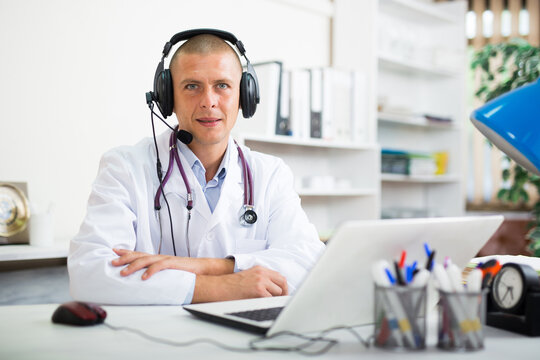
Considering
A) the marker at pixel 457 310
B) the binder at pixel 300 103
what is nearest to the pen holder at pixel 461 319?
the marker at pixel 457 310

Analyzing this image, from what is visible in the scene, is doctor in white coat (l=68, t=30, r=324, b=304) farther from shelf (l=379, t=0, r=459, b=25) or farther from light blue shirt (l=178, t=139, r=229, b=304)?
shelf (l=379, t=0, r=459, b=25)

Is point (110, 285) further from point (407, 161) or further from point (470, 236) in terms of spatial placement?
point (407, 161)

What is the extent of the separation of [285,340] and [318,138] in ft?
7.28

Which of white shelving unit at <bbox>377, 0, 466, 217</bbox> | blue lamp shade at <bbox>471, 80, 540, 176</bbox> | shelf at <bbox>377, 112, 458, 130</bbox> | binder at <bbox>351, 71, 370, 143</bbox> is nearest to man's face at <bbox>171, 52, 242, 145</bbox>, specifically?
blue lamp shade at <bbox>471, 80, 540, 176</bbox>

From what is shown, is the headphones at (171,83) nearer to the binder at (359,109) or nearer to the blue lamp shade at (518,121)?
the blue lamp shade at (518,121)

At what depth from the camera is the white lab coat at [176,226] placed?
125cm

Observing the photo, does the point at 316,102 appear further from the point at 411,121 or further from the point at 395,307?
the point at 395,307

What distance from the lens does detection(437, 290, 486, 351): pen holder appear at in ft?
2.61

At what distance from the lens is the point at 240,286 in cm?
126

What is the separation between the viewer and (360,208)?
3.35 meters

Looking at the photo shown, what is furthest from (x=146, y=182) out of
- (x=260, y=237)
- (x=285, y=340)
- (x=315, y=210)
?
(x=315, y=210)

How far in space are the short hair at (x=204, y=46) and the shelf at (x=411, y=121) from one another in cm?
184

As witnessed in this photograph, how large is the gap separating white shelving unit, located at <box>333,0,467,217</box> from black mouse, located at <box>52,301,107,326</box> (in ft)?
8.91

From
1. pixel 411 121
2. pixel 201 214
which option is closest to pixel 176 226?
pixel 201 214
